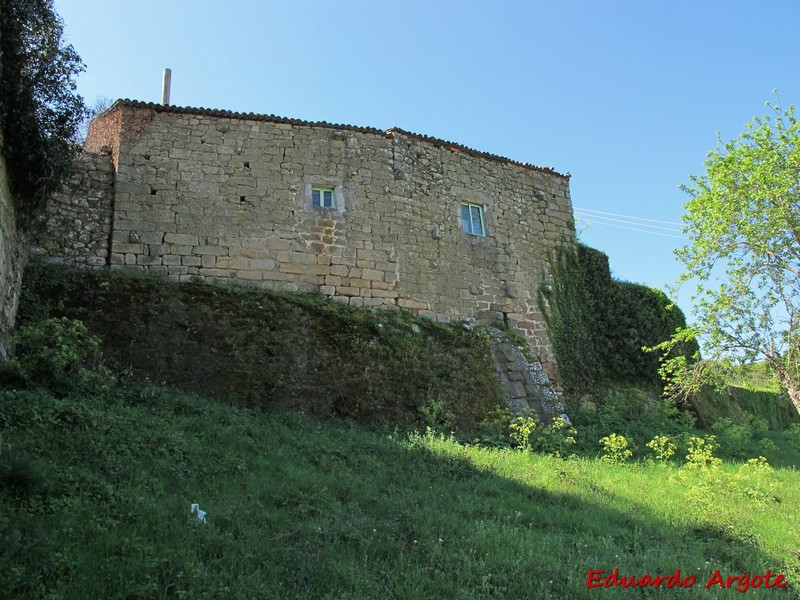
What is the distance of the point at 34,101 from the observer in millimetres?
9742

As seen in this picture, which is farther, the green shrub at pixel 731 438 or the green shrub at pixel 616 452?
the green shrub at pixel 731 438

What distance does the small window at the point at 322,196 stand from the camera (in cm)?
1477

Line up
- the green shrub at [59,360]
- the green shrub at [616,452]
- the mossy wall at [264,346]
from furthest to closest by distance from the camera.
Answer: the green shrub at [616,452] < the mossy wall at [264,346] < the green shrub at [59,360]

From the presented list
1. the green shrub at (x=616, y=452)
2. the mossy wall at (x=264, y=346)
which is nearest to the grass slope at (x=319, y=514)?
the green shrub at (x=616, y=452)

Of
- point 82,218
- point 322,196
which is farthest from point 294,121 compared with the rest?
point 82,218

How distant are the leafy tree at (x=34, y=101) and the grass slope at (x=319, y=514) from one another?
12.3ft

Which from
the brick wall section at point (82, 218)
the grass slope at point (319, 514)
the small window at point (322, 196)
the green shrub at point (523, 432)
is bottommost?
the grass slope at point (319, 514)

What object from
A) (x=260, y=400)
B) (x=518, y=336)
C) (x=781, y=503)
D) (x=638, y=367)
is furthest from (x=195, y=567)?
(x=638, y=367)

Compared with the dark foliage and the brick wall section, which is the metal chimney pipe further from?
the dark foliage

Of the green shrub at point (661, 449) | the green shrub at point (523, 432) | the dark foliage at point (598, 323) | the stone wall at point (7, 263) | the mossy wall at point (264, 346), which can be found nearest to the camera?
the stone wall at point (7, 263)

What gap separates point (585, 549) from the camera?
6.83 m

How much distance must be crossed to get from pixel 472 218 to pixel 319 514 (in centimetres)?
1122

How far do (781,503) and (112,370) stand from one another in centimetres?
1056

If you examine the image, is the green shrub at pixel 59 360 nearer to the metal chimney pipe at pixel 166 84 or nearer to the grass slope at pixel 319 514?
the grass slope at pixel 319 514
